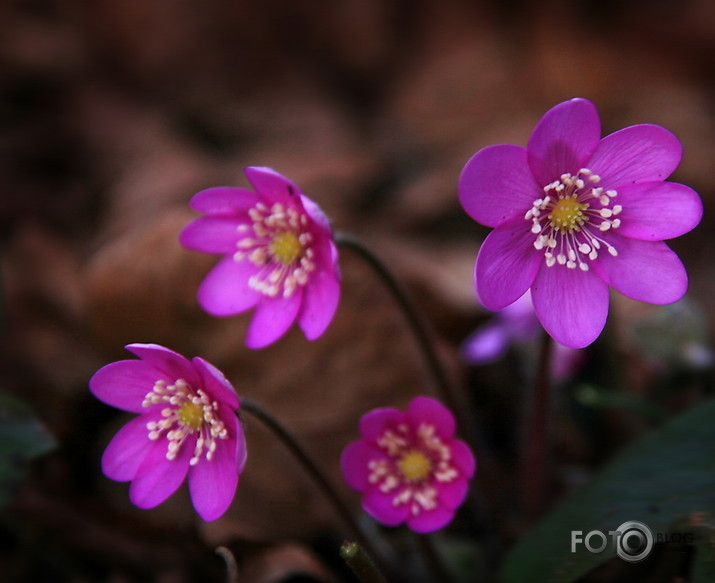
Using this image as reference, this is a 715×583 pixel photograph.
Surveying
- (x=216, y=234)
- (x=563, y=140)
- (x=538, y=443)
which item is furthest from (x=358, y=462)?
(x=563, y=140)

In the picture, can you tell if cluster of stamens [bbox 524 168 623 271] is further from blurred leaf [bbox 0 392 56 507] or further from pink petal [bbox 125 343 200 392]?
blurred leaf [bbox 0 392 56 507]

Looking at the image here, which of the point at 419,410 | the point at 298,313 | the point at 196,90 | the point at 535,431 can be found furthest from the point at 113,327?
the point at 196,90

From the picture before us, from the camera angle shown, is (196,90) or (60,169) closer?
(60,169)

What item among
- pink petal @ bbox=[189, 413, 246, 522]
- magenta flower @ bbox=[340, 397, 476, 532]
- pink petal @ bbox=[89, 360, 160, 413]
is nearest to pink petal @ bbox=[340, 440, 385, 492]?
magenta flower @ bbox=[340, 397, 476, 532]

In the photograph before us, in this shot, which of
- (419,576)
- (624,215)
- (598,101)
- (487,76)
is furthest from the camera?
(487,76)

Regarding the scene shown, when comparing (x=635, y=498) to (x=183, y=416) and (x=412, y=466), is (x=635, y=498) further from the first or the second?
(x=183, y=416)

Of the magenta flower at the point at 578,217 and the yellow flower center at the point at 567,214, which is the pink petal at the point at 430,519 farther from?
the yellow flower center at the point at 567,214

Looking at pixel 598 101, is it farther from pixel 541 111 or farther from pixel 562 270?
pixel 562 270
